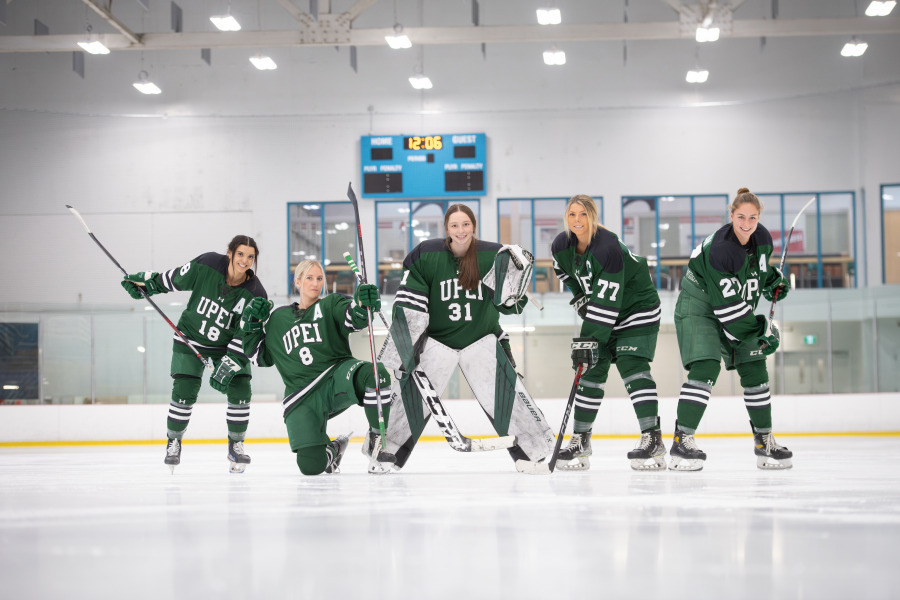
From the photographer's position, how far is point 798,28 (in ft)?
30.6

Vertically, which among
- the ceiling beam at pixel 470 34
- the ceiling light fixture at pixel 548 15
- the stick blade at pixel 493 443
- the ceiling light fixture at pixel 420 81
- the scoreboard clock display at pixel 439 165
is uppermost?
the ceiling beam at pixel 470 34

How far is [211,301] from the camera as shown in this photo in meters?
4.05

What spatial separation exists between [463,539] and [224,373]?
2.38 m

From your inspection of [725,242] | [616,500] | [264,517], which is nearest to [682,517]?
[616,500]

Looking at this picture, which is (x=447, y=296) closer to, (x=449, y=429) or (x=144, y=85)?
(x=449, y=429)

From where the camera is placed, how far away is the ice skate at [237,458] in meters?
3.84

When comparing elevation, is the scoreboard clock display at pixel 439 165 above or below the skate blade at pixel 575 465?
above

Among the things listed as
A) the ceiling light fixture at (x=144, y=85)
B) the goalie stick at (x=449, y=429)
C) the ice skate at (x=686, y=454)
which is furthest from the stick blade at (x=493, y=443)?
the ceiling light fixture at (x=144, y=85)

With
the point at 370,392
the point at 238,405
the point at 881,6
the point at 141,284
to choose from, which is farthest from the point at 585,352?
the point at 881,6

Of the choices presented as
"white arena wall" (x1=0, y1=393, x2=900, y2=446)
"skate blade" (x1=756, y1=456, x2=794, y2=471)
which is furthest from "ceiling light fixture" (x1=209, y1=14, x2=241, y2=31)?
"skate blade" (x1=756, y1=456, x2=794, y2=471)

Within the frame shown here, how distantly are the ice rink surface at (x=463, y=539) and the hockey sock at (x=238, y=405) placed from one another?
1.02 metres

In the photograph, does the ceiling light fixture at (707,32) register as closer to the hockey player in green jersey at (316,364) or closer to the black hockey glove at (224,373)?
the hockey player in green jersey at (316,364)

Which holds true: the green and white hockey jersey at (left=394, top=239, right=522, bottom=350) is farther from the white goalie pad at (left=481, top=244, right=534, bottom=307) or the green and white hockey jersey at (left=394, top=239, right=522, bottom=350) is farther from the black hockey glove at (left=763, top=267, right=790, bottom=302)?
the black hockey glove at (left=763, top=267, right=790, bottom=302)

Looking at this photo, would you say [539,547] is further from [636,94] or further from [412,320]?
[636,94]
